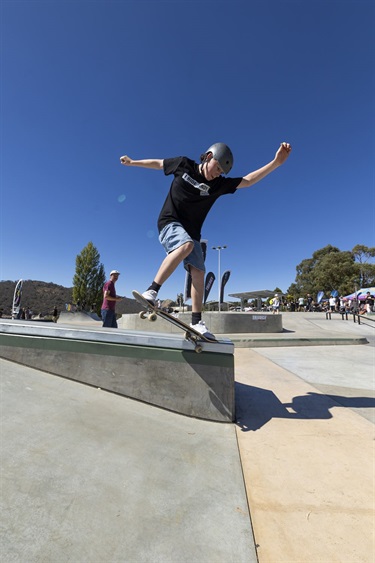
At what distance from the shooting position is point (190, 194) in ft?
8.28

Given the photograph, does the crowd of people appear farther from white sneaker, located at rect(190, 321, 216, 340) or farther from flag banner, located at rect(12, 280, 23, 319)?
flag banner, located at rect(12, 280, 23, 319)

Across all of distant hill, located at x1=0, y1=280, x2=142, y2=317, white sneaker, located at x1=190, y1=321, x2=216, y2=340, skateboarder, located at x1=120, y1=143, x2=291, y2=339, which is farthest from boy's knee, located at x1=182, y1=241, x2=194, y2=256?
distant hill, located at x1=0, y1=280, x2=142, y2=317

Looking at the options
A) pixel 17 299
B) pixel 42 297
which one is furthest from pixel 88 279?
pixel 17 299

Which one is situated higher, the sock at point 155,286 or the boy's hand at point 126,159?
the boy's hand at point 126,159

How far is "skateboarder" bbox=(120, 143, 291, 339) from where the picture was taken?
239 centimetres

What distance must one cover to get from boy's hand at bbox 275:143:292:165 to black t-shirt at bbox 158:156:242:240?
1.27ft

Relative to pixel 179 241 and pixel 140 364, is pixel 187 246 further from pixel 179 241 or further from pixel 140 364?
pixel 140 364

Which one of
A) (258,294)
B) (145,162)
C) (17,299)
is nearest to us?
(145,162)

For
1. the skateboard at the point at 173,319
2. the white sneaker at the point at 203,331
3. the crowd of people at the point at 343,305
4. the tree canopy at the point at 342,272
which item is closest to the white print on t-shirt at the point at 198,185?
the skateboard at the point at 173,319

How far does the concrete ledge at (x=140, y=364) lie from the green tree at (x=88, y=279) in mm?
41552

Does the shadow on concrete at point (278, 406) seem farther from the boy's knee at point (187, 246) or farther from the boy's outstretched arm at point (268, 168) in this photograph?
the boy's outstretched arm at point (268, 168)

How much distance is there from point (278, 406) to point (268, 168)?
231 cm

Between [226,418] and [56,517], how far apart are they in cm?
150

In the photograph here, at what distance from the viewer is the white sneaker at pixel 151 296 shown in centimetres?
229
